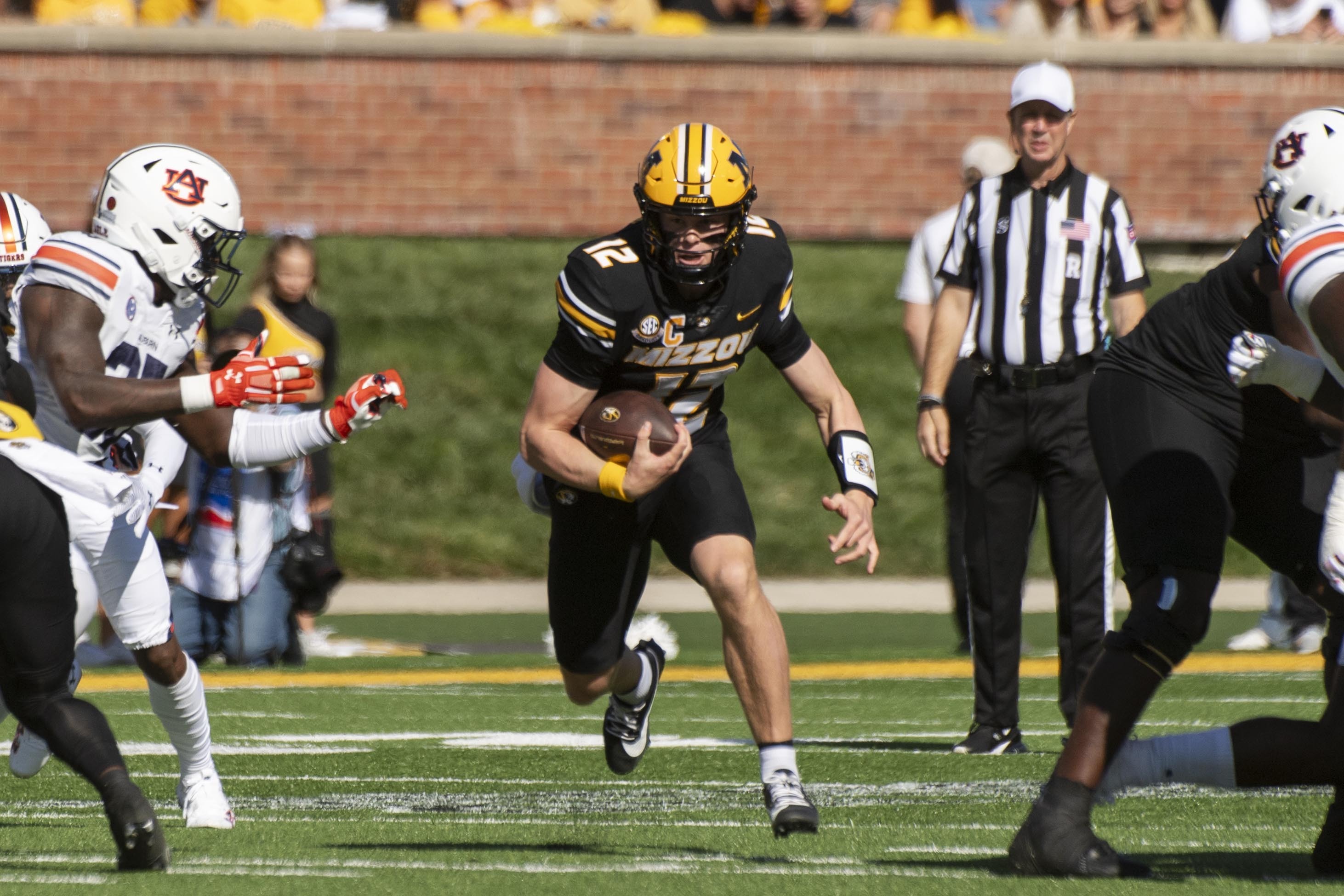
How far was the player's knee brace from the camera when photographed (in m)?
3.86

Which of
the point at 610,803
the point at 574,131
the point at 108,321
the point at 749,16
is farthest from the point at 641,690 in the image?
the point at 749,16

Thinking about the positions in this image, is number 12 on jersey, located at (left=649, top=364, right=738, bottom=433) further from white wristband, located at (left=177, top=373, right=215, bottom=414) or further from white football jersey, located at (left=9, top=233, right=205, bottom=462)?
white football jersey, located at (left=9, top=233, right=205, bottom=462)

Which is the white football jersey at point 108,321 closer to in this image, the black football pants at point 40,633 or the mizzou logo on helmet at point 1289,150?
the black football pants at point 40,633

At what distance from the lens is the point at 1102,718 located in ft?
12.5

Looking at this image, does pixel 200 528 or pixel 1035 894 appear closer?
pixel 1035 894

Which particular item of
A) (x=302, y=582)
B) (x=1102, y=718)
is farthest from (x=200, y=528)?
(x=1102, y=718)

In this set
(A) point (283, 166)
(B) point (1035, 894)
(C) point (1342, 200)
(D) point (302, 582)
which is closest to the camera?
(B) point (1035, 894)

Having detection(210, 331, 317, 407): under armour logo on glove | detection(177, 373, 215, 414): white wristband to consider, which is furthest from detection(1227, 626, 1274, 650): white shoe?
detection(177, 373, 215, 414): white wristband

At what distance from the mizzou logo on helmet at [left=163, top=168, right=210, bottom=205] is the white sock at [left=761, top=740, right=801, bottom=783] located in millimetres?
2017

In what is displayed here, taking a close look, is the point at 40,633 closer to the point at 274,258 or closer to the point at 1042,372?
the point at 1042,372

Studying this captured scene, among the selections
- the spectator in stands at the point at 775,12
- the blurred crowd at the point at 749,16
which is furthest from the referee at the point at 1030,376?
the spectator in stands at the point at 775,12

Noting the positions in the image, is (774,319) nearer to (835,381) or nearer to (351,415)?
(835,381)

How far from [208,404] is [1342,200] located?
8.30 feet

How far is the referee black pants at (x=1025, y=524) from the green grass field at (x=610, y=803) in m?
0.29
